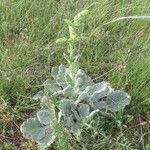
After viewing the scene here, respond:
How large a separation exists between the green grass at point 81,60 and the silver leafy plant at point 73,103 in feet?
0.31

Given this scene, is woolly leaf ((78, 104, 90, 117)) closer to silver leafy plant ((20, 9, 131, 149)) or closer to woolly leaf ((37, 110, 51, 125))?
silver leafy plant ((20, 9, 131, 149))

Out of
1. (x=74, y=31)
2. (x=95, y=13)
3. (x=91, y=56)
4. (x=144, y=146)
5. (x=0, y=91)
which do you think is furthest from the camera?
(x=95, y=13)

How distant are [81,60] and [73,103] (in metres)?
0.55

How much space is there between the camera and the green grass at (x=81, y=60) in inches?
109

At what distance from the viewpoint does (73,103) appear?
271cm

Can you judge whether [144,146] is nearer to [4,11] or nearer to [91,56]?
[91,56]

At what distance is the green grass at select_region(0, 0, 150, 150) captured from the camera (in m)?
2.77

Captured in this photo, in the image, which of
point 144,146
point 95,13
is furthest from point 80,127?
point 95,13

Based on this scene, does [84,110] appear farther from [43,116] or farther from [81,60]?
[81,60]

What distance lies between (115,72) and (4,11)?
3.78 feet

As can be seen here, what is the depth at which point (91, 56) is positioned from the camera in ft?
10.5

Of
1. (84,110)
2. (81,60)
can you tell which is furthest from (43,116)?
(81,60)

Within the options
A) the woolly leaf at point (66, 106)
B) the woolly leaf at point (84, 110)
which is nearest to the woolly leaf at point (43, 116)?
the woolly leaf at point (66, 106)

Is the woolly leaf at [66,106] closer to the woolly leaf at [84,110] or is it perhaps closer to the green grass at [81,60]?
the woolly leaf at [84,110]
